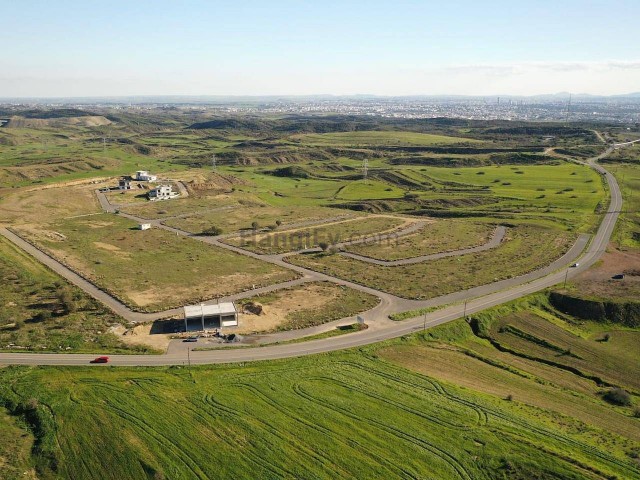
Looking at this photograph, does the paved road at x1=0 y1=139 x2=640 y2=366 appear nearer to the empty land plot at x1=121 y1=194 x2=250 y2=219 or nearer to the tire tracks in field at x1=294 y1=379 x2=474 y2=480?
the tire tracks in field at x1=294 y1=379 x2=474 y2=480

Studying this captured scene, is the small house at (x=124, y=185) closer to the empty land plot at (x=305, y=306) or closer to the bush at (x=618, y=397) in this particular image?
the empty land plot at (x=305, y=306)

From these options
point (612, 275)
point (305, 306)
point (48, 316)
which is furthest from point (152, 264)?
point (612, 275)

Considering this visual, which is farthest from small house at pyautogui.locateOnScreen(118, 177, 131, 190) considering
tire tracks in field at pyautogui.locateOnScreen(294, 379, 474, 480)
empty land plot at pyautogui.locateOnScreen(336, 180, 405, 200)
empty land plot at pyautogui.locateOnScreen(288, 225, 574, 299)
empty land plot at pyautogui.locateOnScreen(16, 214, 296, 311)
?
tire tracks in field at pyautogui.locateOnScreen(294, 379, 474, 480)

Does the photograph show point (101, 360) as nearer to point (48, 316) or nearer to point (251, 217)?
point (48, 316)

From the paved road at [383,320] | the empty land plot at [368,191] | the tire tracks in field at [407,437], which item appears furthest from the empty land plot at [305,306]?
the empty land plot at [368,191]

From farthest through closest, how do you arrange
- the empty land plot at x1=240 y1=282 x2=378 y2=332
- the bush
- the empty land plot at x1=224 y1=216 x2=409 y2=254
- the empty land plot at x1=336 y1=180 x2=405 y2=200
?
the empty land plot at x1=336 y1=180 x2=405 y2=200
the empty land plot at x1=224 y1=216 x2=409 y2=254
the empty land plot at x1=240 y1=282 x2=378 y2=332
the bush

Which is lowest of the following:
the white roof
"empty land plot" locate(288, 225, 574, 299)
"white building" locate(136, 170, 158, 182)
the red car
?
the red car
